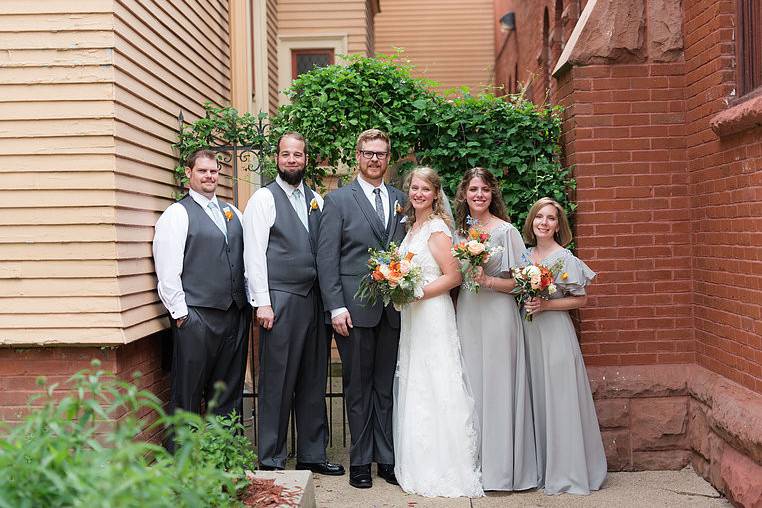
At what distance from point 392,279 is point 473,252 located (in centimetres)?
54

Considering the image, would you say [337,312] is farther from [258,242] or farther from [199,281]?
[199,281]

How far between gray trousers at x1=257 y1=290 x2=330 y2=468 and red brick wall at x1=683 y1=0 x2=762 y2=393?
2.73 m

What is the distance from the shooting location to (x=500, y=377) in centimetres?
581

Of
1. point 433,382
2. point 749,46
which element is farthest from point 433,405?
point 749,46

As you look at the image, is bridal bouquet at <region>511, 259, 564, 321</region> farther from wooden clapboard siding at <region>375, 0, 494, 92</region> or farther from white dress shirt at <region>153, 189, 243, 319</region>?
wooden clapboard siding at <region>375, 0, 494, 92</region>

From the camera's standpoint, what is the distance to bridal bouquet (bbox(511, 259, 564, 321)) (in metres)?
5.51

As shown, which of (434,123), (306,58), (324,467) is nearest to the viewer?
(324,467)

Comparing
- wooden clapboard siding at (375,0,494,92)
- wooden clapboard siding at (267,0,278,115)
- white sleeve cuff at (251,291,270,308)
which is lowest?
white sleeve cuff at (251,291,270,308)

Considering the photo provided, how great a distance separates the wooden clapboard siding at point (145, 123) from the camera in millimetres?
5395

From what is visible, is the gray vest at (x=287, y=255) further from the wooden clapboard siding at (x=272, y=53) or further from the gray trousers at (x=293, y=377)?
the wooden clapboard siding at (x=272, y=53)

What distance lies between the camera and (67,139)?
5.26 meters

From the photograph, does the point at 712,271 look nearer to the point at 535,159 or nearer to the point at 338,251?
the point at 535,159

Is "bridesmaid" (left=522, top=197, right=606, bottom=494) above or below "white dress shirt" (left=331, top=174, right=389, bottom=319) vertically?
below

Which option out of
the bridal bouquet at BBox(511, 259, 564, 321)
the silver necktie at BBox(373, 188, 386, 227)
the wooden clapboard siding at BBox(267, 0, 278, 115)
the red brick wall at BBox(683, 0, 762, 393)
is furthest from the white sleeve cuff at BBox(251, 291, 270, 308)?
the wooden clapboard siding at BBox(267, 0, 278, 115)
